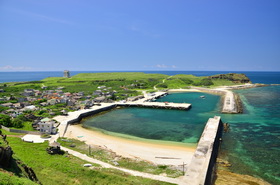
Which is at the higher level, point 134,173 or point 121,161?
point 134,173

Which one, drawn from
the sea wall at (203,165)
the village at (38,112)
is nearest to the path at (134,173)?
the sea wall at (203,165)

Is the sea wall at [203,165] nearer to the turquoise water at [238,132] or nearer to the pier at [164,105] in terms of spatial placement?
the turquoise water at [238,132]

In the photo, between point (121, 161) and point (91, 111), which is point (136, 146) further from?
point (91, 111)

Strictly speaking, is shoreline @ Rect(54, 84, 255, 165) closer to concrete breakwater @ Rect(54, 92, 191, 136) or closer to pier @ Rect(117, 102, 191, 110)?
concrete breakwater @ Rect(54, 92, 191, 136)

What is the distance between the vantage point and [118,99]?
103 m

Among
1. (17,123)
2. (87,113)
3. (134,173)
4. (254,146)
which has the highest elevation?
(17,123)

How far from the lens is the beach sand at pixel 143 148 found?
110 ft

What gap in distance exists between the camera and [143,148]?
38969 mm

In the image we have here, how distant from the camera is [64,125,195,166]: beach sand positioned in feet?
110

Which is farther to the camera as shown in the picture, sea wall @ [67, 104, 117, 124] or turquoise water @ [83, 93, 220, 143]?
sea wall @ [67, 104, 117, 124]

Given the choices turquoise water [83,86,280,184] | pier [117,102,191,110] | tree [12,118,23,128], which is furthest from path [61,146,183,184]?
pier [117,102,191,110]

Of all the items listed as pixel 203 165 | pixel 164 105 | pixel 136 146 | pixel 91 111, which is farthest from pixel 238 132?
pixel 91 111

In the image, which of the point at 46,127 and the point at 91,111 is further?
the point at 91,111

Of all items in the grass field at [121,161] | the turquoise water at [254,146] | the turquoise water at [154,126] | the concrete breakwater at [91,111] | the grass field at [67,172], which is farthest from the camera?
the concrete breakwater at [91,111]
